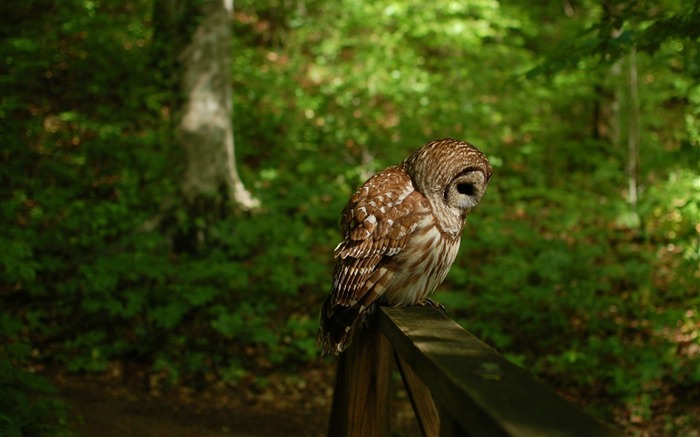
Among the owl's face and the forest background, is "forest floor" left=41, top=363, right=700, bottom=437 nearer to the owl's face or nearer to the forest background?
the forest background

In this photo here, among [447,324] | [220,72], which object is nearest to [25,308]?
[220,72]

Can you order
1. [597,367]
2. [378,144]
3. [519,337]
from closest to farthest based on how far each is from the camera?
[597,367] → [519,337] → [378,144]

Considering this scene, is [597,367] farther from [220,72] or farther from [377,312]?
[220,72]

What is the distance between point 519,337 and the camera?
696 cm

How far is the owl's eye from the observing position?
2.53m

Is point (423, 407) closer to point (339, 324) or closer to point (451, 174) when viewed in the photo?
point (339, 324)

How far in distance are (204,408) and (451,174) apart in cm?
459

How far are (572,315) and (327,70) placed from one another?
6.48 metres

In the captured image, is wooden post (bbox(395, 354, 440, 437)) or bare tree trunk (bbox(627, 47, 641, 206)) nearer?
wooden post (bbox(395, 354, 440, 437))

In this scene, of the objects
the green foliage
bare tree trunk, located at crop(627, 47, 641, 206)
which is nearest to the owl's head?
the green foliage

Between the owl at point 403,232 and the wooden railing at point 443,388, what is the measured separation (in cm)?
13

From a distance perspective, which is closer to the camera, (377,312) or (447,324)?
(447,324)

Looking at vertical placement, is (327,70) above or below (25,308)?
above

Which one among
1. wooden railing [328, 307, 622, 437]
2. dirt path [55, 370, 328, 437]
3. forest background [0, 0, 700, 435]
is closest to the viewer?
wooden railing [328, 307, 622, 437]
